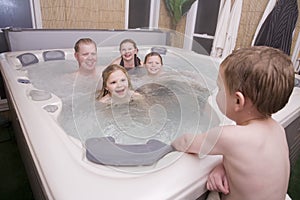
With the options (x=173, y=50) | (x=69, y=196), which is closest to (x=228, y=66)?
(x=69, y=196)

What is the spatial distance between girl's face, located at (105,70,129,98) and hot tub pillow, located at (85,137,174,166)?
0.51 m

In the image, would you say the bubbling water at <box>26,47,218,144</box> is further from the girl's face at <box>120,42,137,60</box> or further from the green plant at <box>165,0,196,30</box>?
the green plant at <box>165,0,196,30</box>

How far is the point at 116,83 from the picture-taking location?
4.02 ft

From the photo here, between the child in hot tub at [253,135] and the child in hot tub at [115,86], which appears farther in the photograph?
the child in hot tub at [115,86]

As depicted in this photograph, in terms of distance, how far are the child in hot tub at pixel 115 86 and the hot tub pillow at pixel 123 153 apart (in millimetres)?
521

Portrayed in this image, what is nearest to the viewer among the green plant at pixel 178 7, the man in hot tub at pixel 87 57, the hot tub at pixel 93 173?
the hot tub at pixel 93 173

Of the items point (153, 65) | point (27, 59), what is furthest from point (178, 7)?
point (27, 59)

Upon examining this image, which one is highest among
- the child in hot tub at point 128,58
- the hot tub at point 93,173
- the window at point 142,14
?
the window at point 142,14

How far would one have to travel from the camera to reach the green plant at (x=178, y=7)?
10.2 feet

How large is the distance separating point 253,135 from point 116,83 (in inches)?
31.2

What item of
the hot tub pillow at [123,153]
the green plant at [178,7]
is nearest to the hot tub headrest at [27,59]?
the hot tub pillow at [123,153]

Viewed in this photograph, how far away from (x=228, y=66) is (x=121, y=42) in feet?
3.94

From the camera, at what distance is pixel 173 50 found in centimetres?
183

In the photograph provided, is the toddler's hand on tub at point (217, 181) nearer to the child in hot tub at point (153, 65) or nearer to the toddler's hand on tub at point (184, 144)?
the toddler's hand on tub at point (184, 144)
